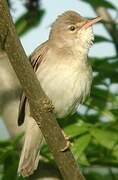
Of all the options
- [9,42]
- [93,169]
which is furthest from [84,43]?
[9,42]

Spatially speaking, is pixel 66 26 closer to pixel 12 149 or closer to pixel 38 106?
pixel 12 149

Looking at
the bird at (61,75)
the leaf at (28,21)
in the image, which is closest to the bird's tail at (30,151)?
the bird at (61,75)

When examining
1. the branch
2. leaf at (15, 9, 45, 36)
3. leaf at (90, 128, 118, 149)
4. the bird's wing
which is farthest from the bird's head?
the branch

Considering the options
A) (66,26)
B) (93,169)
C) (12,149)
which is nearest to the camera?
(12,149)

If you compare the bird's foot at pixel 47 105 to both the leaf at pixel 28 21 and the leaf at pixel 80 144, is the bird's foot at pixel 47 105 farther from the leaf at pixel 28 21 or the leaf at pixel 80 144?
the leaf at pixel 28 21

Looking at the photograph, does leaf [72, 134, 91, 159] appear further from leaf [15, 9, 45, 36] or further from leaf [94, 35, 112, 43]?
leaf [15, 9, 45, 36]

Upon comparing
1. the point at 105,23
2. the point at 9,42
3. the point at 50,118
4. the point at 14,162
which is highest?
the point at 9,42
